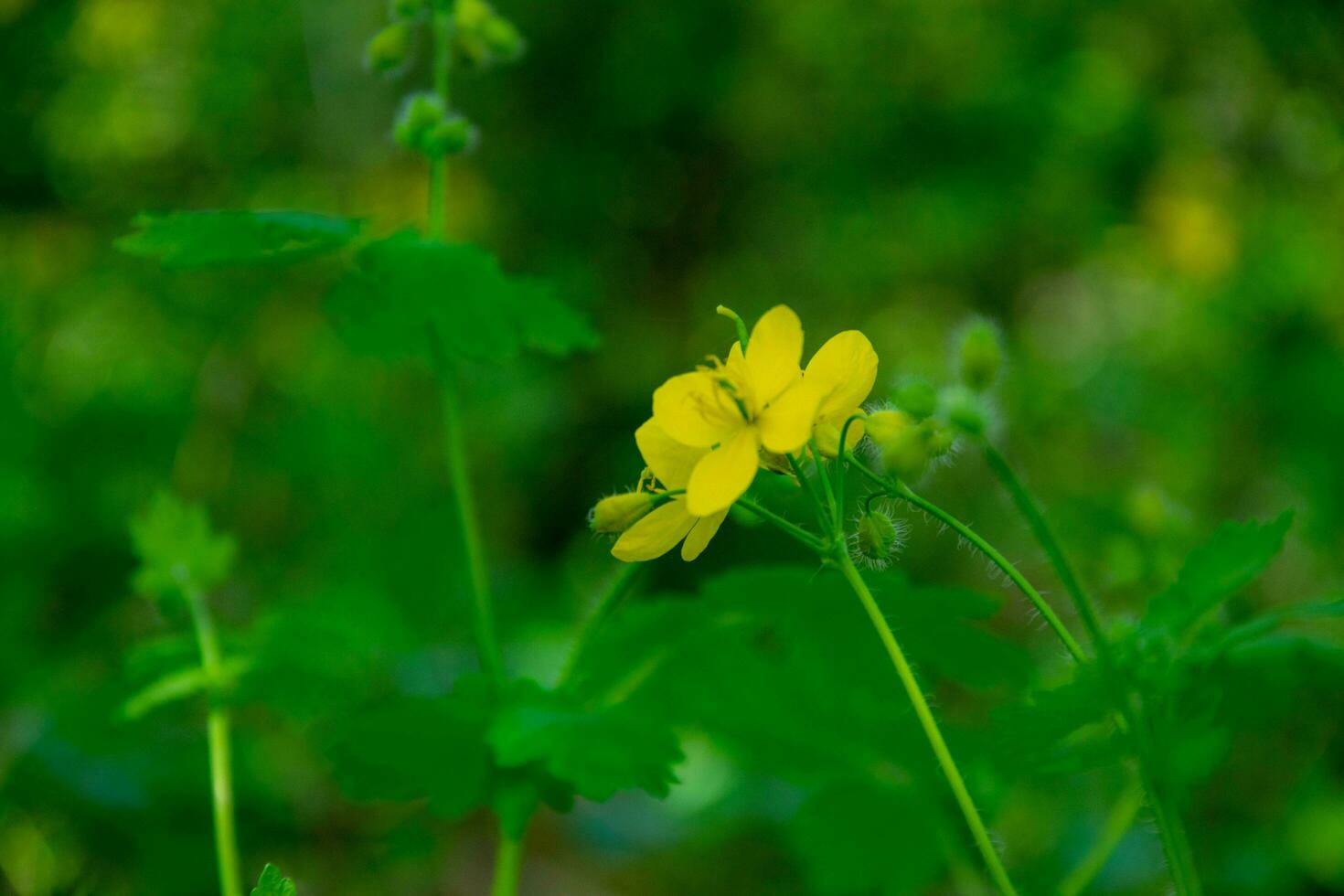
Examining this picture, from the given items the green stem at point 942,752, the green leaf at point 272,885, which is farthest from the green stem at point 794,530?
the green leaf at point 272,885

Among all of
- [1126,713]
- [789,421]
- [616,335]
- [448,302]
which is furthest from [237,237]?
[616,335]

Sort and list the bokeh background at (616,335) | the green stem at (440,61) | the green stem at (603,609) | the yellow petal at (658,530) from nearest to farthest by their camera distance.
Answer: the yellow petal at (658,530) < the green stem at (603,609) < the green stem at (440,61) < the bokeh background at (616,335)

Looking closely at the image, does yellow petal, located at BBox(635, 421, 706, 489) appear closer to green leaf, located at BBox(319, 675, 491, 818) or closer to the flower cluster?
the flower cluster

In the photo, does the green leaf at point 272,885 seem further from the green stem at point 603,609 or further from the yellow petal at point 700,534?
the green stem at point 603,609

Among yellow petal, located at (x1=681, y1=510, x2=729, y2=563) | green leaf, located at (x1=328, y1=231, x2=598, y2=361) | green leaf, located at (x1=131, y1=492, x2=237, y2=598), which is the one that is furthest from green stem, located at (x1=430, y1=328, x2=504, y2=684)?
yellow petal, located at (x1=681, y1=510, x2=729, y2=563)

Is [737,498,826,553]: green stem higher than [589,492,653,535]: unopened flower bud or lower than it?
lower

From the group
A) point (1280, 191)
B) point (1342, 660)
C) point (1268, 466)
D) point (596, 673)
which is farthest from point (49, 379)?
point (1280, 191)

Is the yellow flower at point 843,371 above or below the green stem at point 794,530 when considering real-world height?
above
